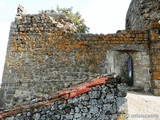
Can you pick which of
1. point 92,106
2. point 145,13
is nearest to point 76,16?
point 145,13

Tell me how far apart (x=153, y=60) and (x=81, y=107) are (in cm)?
471

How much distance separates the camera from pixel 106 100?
3232mm

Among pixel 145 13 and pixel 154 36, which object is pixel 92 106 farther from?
pixel 145 13

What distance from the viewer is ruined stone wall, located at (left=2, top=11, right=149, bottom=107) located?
22.1ft

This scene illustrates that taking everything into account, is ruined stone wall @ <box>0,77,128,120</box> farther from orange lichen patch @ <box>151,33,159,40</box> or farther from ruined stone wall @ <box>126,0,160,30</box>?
ruined stone wall @ <box>126,0,160,30</box>

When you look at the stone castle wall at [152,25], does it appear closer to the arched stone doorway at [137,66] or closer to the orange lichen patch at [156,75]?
the orange lichen patch at [156,75]

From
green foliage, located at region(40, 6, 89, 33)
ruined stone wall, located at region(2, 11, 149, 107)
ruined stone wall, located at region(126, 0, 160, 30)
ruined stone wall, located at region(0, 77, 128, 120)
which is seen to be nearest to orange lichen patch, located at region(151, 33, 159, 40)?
ruined stone wall, located at region(2, 11, 149, 107)

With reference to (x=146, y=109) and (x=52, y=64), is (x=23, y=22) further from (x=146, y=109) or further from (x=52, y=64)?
(x=146, y=109)

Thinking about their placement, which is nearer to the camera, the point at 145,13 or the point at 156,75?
the point at 156,75

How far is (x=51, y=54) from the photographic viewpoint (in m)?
7.07

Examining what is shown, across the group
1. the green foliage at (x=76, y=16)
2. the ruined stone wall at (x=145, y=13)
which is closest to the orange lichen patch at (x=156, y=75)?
the ruined stone wall at (x=145, y=13)

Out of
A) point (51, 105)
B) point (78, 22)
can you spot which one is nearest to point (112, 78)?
point (51, 105)

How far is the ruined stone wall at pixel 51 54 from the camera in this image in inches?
265

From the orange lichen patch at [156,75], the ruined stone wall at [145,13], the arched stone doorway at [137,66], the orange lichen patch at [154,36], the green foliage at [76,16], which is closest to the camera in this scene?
the orange lichen patch at [156,75]
